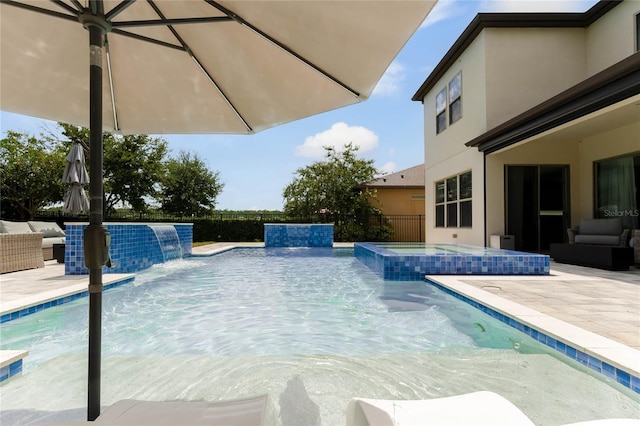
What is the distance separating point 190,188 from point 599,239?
22506 mm

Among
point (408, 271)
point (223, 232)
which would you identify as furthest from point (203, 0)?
point (223, 232)

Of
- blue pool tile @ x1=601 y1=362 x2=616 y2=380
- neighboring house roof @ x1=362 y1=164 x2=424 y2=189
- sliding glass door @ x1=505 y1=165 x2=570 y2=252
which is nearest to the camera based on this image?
blue pool tile @ x1=601 y1=362 x2=616 y2=380

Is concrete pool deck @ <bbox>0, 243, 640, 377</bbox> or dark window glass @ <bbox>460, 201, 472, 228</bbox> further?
dark window glass @ <bbox>460, 201, 472, 228</bbox>

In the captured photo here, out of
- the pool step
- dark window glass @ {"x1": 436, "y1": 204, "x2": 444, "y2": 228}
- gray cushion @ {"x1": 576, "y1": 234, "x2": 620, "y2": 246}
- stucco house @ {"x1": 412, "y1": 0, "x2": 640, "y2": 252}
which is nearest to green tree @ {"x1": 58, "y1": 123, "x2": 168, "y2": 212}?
dark window glass @ {"x1": 436, "y1": 204, "x2": 444, "y2": 228}

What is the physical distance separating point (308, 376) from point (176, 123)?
8.39ft

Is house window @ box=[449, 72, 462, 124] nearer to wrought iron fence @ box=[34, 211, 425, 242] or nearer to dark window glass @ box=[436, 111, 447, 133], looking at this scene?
dark window glass @ box=[436, 111, 447, 133]

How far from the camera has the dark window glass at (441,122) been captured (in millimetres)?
12508

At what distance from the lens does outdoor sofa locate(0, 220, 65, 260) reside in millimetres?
8422

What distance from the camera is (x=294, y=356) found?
125 inches

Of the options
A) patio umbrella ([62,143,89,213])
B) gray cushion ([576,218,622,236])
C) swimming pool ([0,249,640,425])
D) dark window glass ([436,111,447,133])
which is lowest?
swimming pool ([0,249,640,425])

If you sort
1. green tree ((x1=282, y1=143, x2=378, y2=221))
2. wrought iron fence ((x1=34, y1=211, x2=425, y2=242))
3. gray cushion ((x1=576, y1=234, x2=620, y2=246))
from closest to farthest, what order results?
gray cushion ((x1=576, y1=234, x2=620, y2=246)) → wrought iron fence ((x1=34, y1=211, x2=425, y2=242)) → green tree ((x1=282, y1=143, x2=378, y2=221))

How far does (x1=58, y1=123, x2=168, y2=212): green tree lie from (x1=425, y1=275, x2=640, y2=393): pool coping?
20010 mm

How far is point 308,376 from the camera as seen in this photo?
108 inches

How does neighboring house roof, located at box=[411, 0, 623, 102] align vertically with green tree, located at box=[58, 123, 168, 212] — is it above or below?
above
